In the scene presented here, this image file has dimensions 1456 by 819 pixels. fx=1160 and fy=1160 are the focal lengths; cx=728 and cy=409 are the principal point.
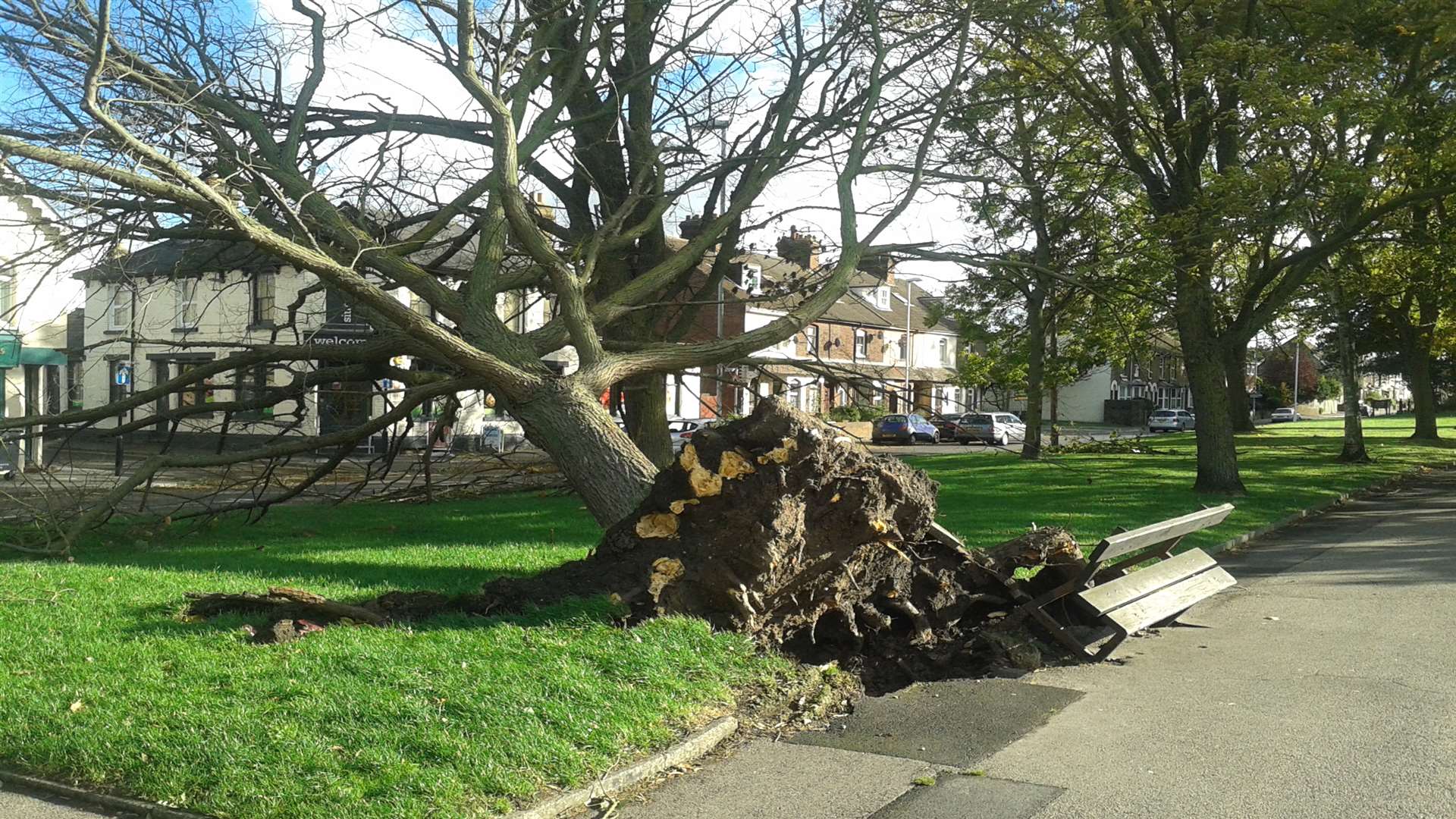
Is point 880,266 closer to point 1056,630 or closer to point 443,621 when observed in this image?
point 1056,630

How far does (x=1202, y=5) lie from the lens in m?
17.9

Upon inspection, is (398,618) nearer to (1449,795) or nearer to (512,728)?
(512,728)

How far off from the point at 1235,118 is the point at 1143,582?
43.7ft

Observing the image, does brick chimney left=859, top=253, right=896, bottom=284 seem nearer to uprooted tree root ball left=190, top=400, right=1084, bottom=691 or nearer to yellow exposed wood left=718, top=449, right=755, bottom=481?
uprooted tree root ball left=190, top=400, right=1084, bottom=691

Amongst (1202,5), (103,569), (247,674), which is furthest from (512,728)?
(1202,5)

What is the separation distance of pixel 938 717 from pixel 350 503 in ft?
44.8

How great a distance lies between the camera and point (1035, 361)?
1256 inches

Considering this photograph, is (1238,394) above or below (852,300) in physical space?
below

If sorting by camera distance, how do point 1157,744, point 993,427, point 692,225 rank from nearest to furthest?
point 1157,744
point 692,225
point 993,427

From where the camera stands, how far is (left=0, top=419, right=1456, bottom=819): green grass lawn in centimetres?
489

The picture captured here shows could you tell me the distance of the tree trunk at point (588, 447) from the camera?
8.90 meters

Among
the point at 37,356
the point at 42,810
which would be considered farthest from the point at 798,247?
the point at 37,356

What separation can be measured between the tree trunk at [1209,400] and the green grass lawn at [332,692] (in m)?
14.1

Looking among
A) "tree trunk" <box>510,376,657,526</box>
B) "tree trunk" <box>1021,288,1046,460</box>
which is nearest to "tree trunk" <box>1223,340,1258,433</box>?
"tree trunk" <box>1021,288,1046,460</box>
